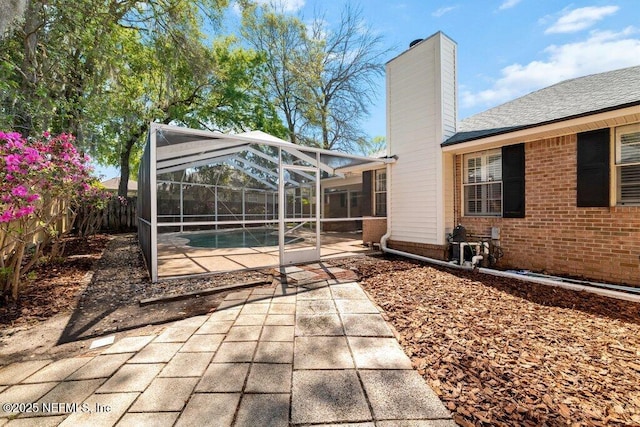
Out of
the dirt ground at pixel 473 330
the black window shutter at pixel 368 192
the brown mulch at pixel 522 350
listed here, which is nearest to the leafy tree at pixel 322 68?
the black window shutter at pixel 368 192

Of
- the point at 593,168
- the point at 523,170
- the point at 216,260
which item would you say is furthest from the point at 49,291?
the point at 593,168

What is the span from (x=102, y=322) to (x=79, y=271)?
3.15 metres

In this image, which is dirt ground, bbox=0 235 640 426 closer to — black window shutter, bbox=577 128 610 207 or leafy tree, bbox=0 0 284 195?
black window shutter, bbox=577 128 610 207

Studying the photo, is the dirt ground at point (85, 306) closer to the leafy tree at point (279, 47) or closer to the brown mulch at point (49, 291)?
the brown mulch at point (49, 291)

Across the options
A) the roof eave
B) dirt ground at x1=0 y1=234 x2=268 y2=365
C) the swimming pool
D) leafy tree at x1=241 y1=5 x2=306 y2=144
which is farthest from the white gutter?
leafy tree at x1=241 y1=5 x2=306 y2=144

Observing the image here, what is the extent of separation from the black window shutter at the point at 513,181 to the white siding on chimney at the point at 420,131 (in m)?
1.25

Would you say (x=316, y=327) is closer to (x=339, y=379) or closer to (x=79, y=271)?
(x=339, y=379)

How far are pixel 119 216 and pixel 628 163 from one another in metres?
17.1

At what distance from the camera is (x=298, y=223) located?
6887mm

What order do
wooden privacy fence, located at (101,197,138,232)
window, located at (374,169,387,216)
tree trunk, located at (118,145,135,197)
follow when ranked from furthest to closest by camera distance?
tree trunk, located at (118,145,135,197) < wooden privacy fence, located at (101,197,138,232) < window, located at (374,169,387,216)

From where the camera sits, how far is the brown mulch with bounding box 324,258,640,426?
6.02 feet

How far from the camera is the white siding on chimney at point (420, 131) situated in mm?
6688

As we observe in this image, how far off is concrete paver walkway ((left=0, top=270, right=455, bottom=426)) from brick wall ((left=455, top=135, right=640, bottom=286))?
14.4ft

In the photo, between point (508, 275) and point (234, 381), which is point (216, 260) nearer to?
point (234, 381)
